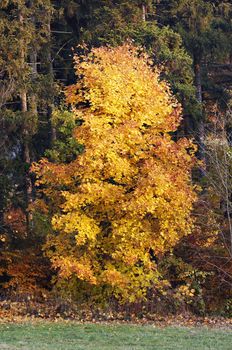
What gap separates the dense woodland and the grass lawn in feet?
6.66

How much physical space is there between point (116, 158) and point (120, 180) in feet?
2.63

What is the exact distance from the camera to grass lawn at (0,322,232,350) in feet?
50.0

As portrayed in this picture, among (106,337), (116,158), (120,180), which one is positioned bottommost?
(106,337)

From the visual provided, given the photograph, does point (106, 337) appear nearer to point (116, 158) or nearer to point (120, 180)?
point (120, 180)

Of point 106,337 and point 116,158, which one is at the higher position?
point 116,158

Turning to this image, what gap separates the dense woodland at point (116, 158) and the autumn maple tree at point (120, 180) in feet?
0.13

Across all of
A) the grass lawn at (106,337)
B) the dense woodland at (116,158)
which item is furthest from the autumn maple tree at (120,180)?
the grass lawn at (106,337)

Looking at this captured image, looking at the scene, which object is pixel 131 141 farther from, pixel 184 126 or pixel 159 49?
pixel 184 126

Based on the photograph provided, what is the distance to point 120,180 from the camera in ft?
67.3

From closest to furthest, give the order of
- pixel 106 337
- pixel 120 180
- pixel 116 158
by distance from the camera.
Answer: pixel 106 337 → pixel 116 158 → pixel 120 180

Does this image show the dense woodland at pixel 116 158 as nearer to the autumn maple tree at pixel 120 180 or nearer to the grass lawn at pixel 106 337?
the autumn maple tree at pixel 120 180

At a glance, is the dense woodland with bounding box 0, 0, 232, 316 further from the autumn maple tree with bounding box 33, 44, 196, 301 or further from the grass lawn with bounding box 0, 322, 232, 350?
the grass lawn with bounding box 0, 322, 232, 350

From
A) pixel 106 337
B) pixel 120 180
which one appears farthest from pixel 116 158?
pixel 106 337

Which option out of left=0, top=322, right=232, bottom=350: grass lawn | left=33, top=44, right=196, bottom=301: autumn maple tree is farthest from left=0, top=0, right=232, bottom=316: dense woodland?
left=0, top=322, right=232, bottom=350: grass lawn
